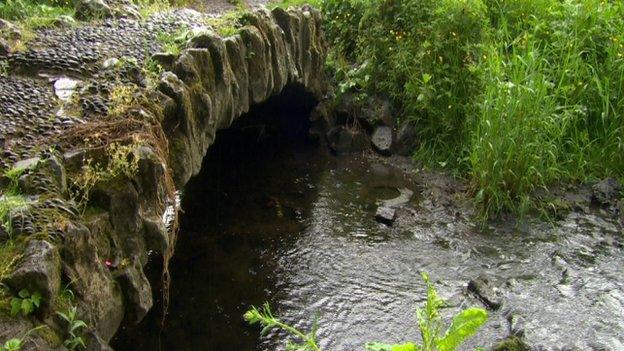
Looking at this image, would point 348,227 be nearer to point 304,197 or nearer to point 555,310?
point 304,197

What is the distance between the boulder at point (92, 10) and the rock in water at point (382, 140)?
4.28 meters

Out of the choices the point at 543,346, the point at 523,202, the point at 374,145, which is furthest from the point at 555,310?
the point at 374,145

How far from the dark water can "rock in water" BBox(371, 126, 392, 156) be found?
676mm

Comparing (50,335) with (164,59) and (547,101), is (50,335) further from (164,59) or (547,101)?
(547,101)

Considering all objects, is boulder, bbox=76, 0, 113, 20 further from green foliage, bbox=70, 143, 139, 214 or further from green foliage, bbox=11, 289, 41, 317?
green foliage, bbox=11, 289, 41, 317

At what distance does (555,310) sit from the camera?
18.9 feet

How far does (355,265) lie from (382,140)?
335 centimetres

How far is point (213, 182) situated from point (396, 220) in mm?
2604

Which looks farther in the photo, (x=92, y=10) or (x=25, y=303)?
(x=92, y=10)

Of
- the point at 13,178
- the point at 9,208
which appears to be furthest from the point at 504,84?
the point at 9,208

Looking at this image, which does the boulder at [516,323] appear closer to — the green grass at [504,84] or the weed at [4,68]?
→ the green grass at [504,84]

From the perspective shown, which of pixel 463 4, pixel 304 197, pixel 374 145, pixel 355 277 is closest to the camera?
pixel 355 277

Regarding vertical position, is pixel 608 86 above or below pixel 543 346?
above

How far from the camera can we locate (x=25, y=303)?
2951mm
